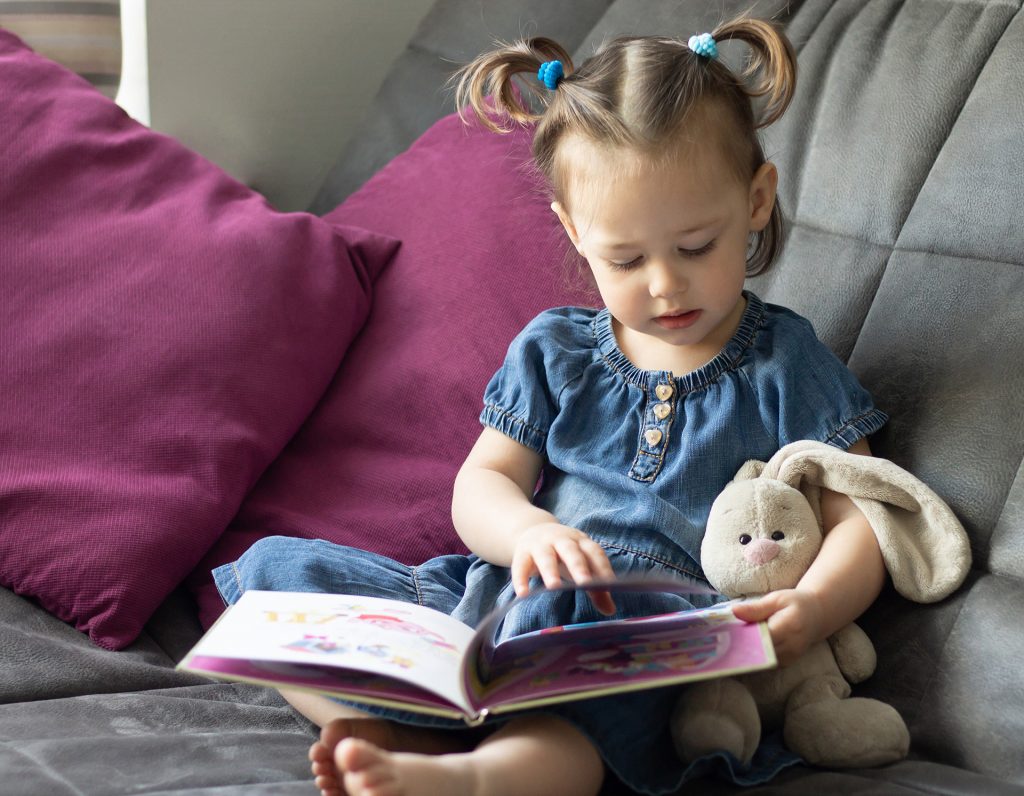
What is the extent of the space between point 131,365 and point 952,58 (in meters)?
1.03

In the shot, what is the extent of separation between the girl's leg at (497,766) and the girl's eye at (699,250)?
1.47 ft

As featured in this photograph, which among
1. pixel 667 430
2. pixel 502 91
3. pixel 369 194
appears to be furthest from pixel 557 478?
pixel 369 194

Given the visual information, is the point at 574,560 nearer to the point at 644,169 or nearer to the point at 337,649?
the point at 337,649

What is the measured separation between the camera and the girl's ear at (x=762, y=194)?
120cm

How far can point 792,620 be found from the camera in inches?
39.7

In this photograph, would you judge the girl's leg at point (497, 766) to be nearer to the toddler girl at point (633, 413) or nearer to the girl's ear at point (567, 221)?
the toddler girl at point (633, 413)

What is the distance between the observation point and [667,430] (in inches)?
47.8

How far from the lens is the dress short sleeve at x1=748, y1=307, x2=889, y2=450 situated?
3.86 feet

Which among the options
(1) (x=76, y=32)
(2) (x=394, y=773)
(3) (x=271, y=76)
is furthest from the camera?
(3) (x=271, y=76)

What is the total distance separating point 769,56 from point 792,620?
61 centimetres

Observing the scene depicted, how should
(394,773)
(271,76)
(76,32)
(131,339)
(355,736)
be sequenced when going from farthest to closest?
(271,76) < (76,32) < (131,339) < (355,736) < (394,773)

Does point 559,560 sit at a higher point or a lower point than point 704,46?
lower

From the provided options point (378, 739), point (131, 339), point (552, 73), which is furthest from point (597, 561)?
point (131, 339)

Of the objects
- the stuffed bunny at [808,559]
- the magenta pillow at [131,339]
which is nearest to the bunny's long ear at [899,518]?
the stuffed bunny at [808,559]
